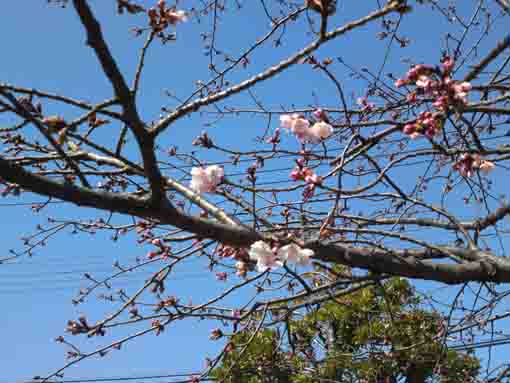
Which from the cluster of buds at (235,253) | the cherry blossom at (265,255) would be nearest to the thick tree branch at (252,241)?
the cherry blossom at (265,255)

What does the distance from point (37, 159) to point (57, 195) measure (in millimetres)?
762

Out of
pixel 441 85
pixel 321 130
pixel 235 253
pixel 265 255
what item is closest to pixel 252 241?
pixel 265 255

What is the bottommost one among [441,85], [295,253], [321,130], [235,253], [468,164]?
[295,253]

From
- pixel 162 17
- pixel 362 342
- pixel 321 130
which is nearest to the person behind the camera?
pixel 162 17

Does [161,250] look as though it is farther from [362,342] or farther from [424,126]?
[362,342]

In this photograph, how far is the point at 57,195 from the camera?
1.35m

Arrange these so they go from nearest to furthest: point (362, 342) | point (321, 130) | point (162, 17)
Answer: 1. point (162, 17)
2. point (321, 130)
3. point (362, 342)

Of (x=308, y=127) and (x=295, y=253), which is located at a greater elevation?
(x=308, y=127)

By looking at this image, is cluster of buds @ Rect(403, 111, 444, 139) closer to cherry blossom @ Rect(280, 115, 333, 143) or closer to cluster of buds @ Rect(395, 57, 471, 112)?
cluster of buds @ Rect(395, 57, 471, 112)

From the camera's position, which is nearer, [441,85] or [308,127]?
[441,85]

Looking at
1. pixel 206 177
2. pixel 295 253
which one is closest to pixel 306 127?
pixel 206 177

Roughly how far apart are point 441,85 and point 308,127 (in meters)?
0.54

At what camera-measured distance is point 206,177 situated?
178 centimetres

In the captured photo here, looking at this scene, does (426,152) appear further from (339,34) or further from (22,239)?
(22,239)
